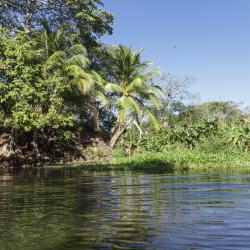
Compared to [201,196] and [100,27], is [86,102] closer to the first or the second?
[100,27]

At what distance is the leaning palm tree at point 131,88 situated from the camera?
31062mm

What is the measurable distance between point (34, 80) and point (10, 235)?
2016 centimetres

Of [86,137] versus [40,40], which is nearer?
[40,40]

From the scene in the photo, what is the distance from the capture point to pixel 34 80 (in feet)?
82.3

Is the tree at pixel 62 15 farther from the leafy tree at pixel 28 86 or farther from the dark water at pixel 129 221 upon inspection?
the dark water at pixel 129 221

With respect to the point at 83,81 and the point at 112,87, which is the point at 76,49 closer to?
the point at 83,81

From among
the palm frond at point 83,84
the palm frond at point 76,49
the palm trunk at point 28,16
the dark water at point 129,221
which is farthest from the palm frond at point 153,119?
the dark water at point 129,221

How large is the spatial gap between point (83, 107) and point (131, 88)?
3652 millimetres

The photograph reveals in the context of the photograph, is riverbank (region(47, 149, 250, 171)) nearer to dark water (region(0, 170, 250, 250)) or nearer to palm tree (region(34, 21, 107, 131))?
palm tree (region(34, 21, 107, 131))

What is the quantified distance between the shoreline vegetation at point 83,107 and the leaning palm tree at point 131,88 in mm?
66

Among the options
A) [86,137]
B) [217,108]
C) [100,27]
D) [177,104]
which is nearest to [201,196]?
[86,137]

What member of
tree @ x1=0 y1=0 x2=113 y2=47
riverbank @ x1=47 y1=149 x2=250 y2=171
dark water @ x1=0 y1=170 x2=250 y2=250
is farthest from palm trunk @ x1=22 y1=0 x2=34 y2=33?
dark water @ x1=0 y1=170 x2=250 y2=250

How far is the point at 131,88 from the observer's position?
3141 centimetres

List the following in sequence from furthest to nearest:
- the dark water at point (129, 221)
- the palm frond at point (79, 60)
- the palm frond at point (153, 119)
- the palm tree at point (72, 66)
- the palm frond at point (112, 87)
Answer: the palm frond at point (153, 119), the palm frond at point (112, 87), the palm frond at point (79, 60), the palm tree at point (72, 66), the dark water at point (129, 221)
